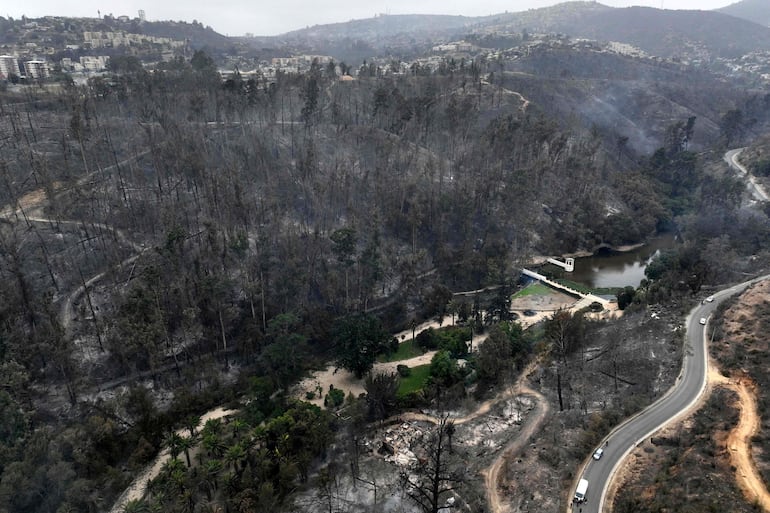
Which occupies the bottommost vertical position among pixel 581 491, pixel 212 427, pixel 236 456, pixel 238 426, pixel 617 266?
pixel 617 266

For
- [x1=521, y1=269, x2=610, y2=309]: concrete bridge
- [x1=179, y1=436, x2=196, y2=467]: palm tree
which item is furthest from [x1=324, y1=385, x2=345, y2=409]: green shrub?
[x1=521, y1=269, x2=610, y2=309]: concrete bridge

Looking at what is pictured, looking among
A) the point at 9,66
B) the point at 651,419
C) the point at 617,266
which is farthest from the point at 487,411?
the point at 9,66

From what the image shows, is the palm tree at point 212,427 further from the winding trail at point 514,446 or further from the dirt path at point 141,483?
the winding trail at point 514,446

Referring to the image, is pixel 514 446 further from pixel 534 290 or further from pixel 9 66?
pixel 9 66

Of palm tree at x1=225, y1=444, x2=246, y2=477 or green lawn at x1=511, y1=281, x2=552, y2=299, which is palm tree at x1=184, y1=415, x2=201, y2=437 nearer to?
palm tree at x1=225, y1=444, x2=246, y2=477

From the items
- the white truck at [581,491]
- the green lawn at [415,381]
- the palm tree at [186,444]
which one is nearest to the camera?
the white truck at [581,491]

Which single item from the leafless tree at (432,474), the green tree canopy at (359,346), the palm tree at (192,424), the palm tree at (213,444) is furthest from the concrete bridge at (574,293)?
the palm tree at (192,424)
